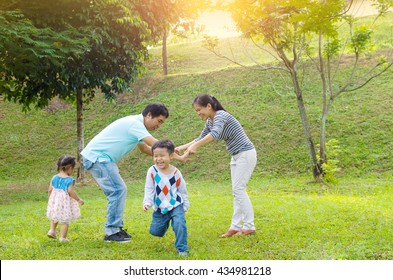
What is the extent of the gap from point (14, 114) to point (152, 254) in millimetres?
22539

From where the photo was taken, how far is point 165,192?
5.88 metres

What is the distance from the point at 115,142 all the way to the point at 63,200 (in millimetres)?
1203

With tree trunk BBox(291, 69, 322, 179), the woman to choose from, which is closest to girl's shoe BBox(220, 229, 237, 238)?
the woman

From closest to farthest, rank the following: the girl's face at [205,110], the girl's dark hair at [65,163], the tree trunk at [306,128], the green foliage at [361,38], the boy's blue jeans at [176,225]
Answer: the boy's blue jeans at [176,225] → the girl's face at [205,110] → the girl's dark hair at [65,163] → the green foliage at [361,38] → the tree trunk at [306,128]

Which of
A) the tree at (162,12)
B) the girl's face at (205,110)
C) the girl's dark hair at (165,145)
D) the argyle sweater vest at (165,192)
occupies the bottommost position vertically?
the argyle sweater vest at (165,192)

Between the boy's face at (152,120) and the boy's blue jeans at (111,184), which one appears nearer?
the boy's face at (152,120)

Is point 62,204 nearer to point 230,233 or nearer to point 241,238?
point 230,233

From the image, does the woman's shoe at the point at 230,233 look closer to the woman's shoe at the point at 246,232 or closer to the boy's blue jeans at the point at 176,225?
the woman's shoe at the point at 246,232

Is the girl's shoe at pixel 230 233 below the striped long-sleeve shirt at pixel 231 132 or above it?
below

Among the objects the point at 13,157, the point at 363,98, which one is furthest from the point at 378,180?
the point at 13,157

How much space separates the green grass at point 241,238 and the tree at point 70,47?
3945mm

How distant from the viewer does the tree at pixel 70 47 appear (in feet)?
41.2

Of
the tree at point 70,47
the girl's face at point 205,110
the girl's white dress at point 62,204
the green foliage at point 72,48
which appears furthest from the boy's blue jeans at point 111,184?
the green foliage at point 72,48

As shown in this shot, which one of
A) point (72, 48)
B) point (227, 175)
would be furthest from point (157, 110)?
point (227, 175)
